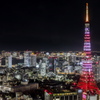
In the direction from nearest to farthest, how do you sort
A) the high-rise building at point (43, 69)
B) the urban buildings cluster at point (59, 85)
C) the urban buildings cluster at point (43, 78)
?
the urban buildings cluster at point (59, 85) < the urban buildings cluster at point (43, 78) < the high-rise building at point (43, 69)

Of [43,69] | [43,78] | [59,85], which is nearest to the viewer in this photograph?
[59,85]

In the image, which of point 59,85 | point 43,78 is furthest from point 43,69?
point 59,85

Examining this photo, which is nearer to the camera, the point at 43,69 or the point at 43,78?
the point at 43,78

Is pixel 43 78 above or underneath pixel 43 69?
underneath

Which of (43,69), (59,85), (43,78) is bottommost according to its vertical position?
(43,78)

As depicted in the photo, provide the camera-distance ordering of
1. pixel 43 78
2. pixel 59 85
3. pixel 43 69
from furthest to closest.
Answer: pixel 43 69 < pixel 43 78 < pixel 59 85

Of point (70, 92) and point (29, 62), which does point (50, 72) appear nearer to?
point (29, 62)

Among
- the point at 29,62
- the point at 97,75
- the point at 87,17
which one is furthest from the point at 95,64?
the point at 29,62

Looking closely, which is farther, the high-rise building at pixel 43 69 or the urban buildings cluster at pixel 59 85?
the high-rise building at pixel 43 69

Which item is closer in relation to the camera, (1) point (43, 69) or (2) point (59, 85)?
(2) point (59, 85)

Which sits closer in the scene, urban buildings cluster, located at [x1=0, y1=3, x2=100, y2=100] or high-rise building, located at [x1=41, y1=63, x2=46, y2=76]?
Answer: urban buildings cluster, located at [x1=0, y1=3, x2=100, y2=100]

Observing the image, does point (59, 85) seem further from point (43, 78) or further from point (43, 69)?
point (43, 69)

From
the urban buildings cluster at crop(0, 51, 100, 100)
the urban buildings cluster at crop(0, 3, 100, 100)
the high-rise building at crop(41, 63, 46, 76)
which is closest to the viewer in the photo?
the urban buildings cluster at crop(0, 3, 100, 100)

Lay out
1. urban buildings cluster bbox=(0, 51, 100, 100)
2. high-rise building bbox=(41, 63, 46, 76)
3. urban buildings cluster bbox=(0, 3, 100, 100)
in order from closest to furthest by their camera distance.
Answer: urban buildings cluster bbox=(0, 3, 100, 100)
urban buildings cluster bbox=(0, 51, 100, 100)
high-rise building bbox=(41, 63, 46, 76)
